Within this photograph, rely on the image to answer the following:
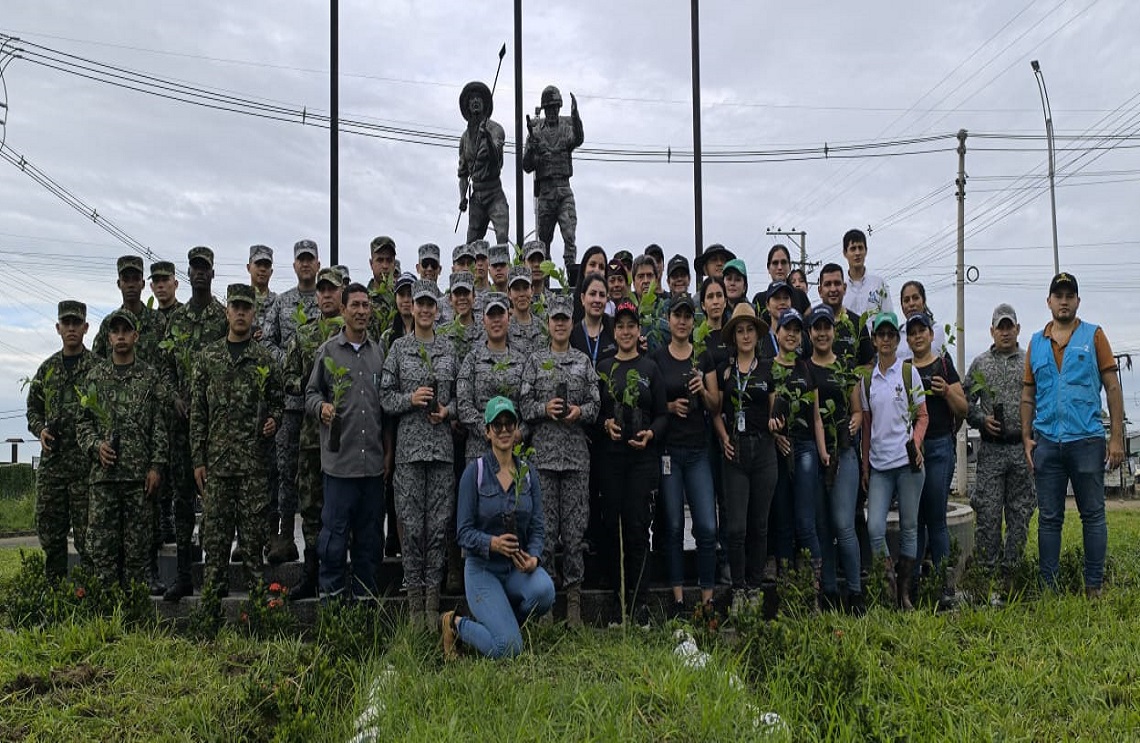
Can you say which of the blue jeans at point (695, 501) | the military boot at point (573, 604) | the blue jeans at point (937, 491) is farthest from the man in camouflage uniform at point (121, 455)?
the blue jeans at point (937, 491)

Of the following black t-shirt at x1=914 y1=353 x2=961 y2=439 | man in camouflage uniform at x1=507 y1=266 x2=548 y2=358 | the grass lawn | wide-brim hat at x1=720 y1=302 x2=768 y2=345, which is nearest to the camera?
the grass lawn

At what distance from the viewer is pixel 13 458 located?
77.7ft

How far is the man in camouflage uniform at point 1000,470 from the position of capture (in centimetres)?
606

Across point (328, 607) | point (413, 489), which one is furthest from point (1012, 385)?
point (328, 607)

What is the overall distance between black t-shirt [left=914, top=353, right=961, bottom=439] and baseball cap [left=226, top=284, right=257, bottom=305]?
466 centimetres

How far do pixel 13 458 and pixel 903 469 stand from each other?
1016 inches

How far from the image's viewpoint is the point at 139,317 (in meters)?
6.51

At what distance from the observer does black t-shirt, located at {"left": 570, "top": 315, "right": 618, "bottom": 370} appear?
595 cm

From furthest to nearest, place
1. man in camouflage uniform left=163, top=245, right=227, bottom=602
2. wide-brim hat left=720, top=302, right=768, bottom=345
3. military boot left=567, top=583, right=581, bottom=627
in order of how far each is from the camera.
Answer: man in camouflage uniform left=163, top=245, right=227, bottom=602 → wide-brim hat left=720, top=302, right=768, bottom=345 → military boot left=567, top=583, right=581, bottom=627

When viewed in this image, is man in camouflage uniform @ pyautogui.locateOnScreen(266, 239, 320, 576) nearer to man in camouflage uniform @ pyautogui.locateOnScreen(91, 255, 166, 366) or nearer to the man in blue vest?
man in camouflage uniform @ pyautogui.locateOnScreen(91, 255, 166, 366)

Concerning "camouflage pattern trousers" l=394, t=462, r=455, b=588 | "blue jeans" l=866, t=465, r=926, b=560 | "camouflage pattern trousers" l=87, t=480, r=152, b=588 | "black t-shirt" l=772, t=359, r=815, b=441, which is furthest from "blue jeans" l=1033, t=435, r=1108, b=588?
"camouflage pattern trousers" l=87, t=480, r=152, b=588

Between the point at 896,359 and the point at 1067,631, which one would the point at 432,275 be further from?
the point at 1067,631

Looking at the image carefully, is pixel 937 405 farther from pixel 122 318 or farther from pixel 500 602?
pixel 122 318

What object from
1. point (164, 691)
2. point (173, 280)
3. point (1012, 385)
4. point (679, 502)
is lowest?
point (164, 691)
